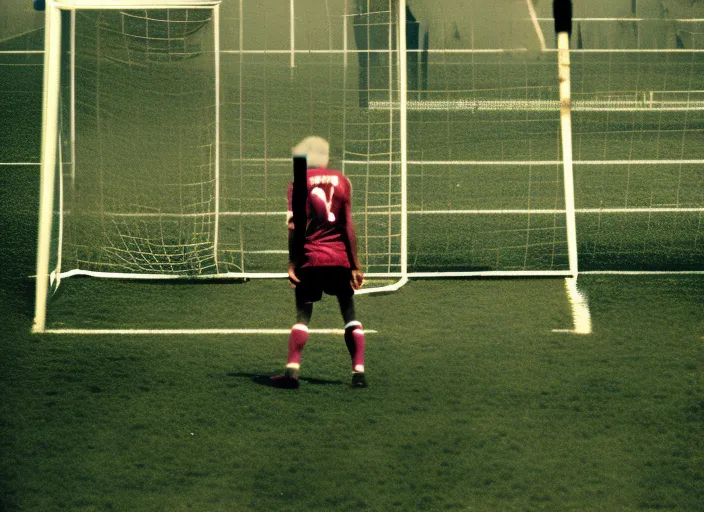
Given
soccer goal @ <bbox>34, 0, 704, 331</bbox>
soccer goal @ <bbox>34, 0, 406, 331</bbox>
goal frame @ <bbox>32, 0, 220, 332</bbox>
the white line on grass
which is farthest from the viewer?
soccer goal @ <bbox>34, 0, 704, 331</bbox>

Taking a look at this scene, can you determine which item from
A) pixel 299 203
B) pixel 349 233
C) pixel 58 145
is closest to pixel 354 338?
pixel 349 233

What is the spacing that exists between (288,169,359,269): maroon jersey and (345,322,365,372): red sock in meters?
0.40

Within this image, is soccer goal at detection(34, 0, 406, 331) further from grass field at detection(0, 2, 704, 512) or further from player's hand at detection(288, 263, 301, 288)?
player's hand at detection(288, 263, 301, 288)

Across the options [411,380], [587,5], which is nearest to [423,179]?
[411,380]

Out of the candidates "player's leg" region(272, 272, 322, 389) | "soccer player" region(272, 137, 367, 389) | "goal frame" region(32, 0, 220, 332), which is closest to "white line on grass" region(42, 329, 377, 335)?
"goal frame" region(32, 0, 220, 332)

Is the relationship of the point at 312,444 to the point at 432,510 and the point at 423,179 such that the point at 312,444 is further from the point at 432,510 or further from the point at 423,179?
the point at 423,179

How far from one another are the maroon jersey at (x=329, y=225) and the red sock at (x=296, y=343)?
0.42m

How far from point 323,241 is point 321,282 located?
0.82 ft

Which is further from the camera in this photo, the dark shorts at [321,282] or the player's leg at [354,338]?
the player's leg at [354,338]

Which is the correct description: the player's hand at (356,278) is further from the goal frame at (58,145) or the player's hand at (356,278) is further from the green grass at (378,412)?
the goal frame at (58,145)

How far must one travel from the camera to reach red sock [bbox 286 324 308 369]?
21.3 ft

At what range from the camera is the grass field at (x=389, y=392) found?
16.4 ft

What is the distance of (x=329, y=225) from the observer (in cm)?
629

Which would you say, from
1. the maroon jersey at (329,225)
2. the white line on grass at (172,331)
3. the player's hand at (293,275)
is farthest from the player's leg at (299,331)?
the white line on grass at (172,331)
